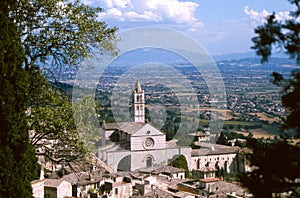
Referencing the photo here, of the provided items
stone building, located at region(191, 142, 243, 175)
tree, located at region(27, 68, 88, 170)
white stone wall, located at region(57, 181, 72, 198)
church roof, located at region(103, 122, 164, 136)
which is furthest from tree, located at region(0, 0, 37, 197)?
stone building, located at region(191, 142, 243, 175)

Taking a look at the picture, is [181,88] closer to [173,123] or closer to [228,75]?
[173,123]

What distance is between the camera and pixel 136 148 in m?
36.2

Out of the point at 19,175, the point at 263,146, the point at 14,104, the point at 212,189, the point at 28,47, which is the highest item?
the point at 28,47

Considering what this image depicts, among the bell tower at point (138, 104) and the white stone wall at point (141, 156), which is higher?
the bell tower at point (138, 104)

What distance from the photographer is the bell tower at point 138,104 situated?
1580 inches

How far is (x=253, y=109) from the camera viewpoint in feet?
153

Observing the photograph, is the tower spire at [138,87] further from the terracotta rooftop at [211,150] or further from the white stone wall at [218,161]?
the white stone wall at [218,161]

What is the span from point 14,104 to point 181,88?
1313 inches

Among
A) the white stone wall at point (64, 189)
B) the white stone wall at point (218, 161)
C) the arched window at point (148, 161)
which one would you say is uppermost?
the white stone wall at point (64, 189)

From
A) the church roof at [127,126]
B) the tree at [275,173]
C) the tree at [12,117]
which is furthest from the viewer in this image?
the church roof at [127,126]

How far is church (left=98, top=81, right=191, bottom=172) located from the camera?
35.2m

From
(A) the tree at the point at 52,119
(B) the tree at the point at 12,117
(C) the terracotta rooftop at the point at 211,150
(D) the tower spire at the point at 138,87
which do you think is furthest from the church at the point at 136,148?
(B) the tree at the point at 12,117

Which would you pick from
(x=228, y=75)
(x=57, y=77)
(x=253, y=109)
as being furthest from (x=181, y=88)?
(x=57, y=77)

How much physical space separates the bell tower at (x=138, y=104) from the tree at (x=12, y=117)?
110ft
